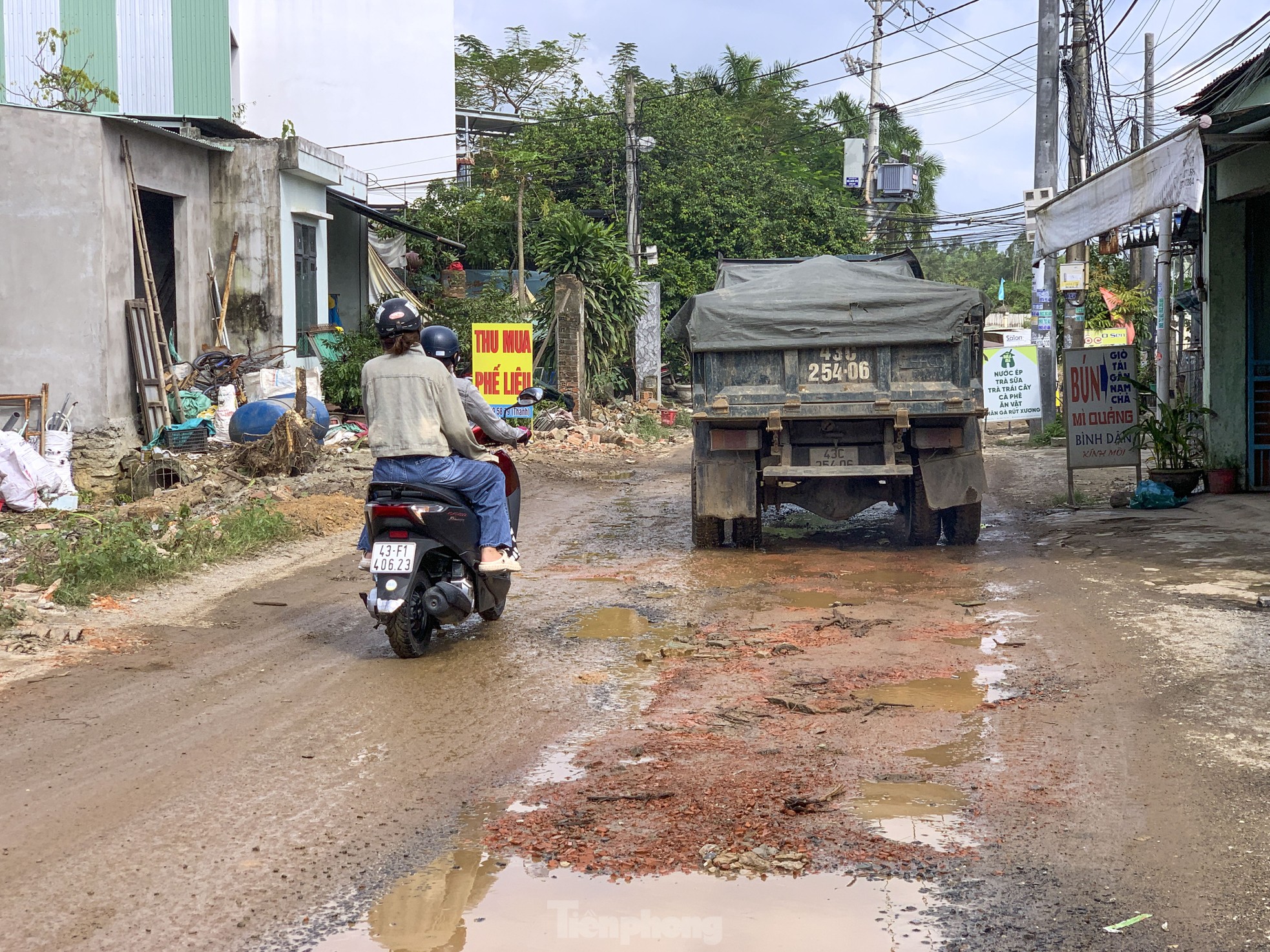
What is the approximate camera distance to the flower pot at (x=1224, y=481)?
39.2 ft

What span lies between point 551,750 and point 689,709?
782mm

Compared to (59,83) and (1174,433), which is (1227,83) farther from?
(59,83)

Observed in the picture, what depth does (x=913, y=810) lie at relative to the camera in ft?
13.4

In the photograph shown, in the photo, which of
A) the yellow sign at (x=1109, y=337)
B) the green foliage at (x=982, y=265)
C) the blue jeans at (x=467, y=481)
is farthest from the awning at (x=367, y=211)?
the green foliage at (x=982, y=265)

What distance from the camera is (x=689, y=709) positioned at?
17.7ft

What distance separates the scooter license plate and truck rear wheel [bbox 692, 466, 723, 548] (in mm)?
4095

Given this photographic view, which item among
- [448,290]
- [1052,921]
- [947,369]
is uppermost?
[448,290]

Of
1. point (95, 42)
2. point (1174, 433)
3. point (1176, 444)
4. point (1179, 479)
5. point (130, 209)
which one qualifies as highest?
point (95, 42)

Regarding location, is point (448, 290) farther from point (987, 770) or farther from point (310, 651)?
point (987, 770)

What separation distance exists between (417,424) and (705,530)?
410 cm

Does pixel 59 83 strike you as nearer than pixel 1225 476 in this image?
No

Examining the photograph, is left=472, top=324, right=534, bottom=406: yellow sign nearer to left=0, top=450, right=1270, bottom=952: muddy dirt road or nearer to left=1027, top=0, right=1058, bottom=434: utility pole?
left=1027, top=0, right=1058, bottom=434: utility pole

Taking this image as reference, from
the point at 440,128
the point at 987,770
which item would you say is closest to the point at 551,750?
the point at 987,770

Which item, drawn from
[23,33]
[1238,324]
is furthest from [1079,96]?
[23,33]
